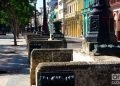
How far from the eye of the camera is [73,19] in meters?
94.7

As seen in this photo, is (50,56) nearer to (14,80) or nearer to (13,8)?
(14,80)

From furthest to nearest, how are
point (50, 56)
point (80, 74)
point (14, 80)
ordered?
point (14, 80)
point (50, 56)
point (80, 74)

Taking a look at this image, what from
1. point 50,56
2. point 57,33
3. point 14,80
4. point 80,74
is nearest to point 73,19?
point 57,33

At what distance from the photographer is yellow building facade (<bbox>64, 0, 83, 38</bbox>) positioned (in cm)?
8731

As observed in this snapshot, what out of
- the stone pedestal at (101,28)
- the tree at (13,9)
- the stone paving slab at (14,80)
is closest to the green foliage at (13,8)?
the tree at (13,9)

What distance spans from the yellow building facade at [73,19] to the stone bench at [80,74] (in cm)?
7709

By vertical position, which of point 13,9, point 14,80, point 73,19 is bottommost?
point 14,80

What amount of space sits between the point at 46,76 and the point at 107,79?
43.0 inches

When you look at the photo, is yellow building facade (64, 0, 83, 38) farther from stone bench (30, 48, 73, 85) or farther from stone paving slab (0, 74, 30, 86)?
stone bench (30, 48, 73, 85)

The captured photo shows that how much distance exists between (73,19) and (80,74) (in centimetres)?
8664

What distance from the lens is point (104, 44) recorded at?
11438 mm

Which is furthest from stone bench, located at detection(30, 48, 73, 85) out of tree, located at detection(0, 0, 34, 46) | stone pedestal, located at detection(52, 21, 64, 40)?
tree, located at detection(0, 0, 34, 46)

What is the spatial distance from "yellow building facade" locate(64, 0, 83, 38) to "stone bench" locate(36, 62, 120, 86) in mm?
77092

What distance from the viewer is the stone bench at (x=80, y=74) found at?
8.17 m
